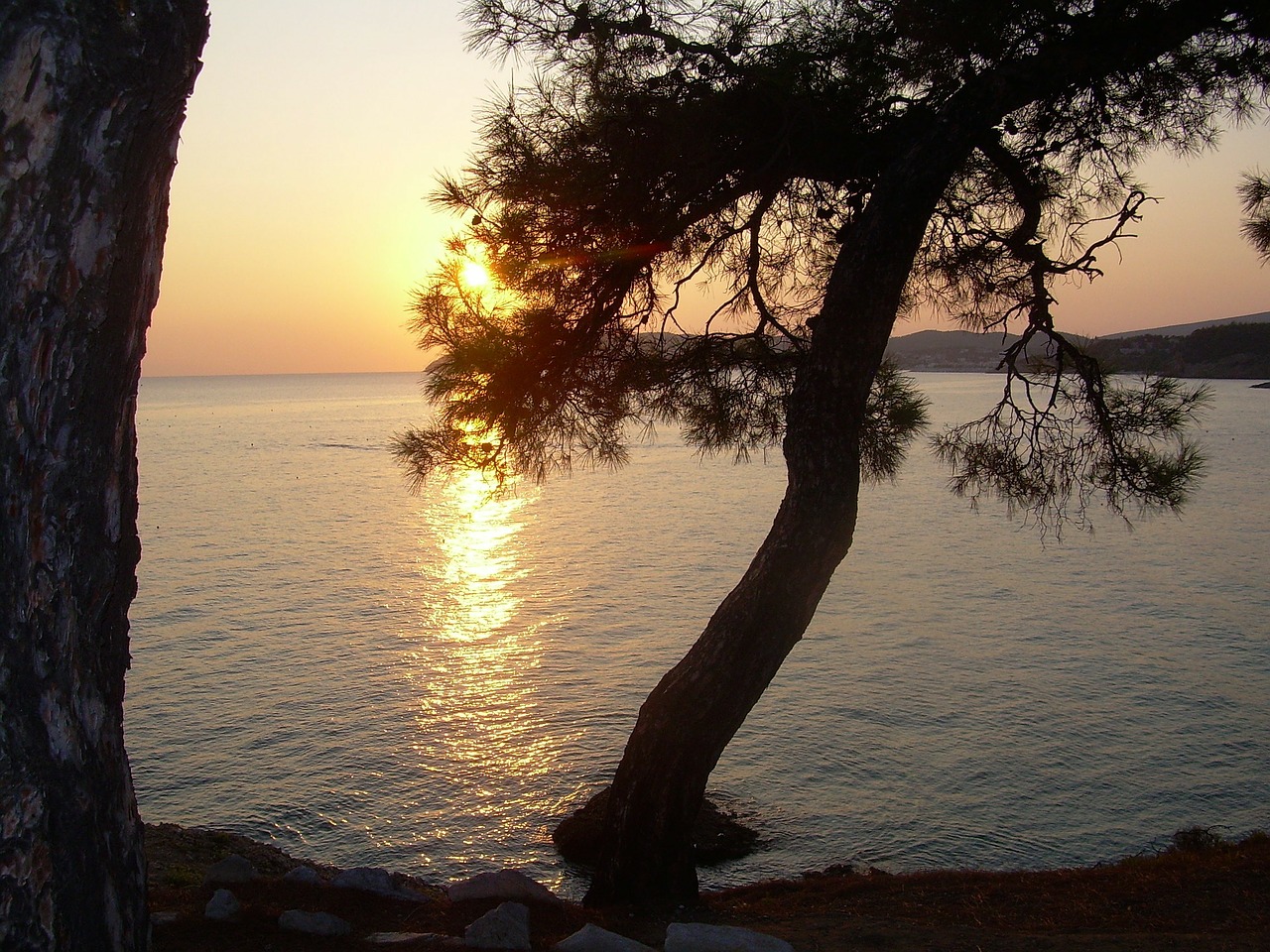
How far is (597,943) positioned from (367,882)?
156 centimetres

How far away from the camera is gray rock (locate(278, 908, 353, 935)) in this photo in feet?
A: 12.4

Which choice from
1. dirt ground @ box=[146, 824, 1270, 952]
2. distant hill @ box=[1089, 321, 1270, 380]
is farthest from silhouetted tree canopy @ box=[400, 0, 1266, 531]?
distant hill @ box=[1089, 321, 1270, 380]

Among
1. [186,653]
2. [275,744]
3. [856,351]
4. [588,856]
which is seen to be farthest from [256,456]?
[856,351]

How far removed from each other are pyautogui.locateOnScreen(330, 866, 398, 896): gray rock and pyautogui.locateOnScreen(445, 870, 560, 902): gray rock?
32cm

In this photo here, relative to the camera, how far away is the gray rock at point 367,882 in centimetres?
474

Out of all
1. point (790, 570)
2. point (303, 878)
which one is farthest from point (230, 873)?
point (790, 570)

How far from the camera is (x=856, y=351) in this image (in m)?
4.64

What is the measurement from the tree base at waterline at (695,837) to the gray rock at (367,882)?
2.45 m

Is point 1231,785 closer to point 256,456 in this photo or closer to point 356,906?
point 356,906

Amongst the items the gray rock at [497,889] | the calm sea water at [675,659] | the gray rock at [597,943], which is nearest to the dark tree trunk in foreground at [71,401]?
the gray rock at [597,943]

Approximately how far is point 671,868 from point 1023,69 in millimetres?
4218

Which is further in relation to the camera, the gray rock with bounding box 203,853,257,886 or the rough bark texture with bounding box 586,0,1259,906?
the gray rock with bounding box 203,853,257,886

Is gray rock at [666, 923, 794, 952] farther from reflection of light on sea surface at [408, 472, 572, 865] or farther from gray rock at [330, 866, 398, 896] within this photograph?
reflection of light on sea surface at [408, 472, 572, 865]

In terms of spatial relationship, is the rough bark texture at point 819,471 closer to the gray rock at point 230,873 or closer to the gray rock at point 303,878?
the gray rock at point 303,878
